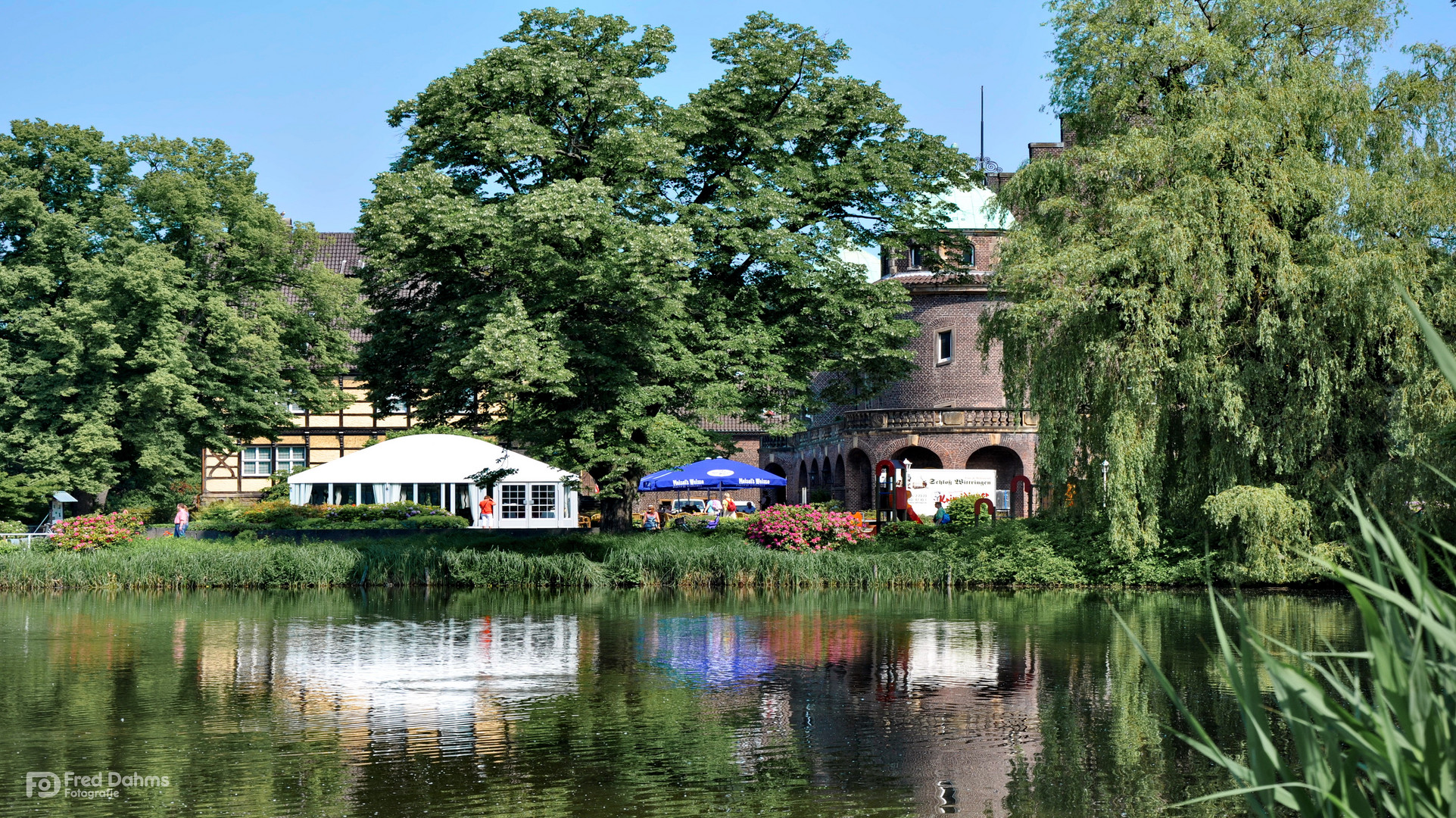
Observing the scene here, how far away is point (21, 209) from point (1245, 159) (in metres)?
30.5

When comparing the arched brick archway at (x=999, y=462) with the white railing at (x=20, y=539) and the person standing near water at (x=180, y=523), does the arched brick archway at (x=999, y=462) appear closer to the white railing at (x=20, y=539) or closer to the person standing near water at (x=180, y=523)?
the person standing near water at (x=180, y=523)

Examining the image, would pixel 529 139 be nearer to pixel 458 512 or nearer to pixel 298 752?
pixel 298 752

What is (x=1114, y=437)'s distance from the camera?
74.6ft

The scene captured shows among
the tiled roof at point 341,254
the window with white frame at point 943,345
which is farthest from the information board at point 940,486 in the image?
the tiled roof at point 341,254

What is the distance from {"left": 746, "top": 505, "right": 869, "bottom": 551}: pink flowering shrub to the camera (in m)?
27.9

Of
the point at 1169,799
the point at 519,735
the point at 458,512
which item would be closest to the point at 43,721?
the point at 519,735

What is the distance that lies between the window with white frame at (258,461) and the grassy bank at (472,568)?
26.4 metres

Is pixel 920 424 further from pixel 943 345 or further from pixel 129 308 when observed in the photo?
pixel 129 308

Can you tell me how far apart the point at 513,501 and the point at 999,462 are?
1825 centimetres

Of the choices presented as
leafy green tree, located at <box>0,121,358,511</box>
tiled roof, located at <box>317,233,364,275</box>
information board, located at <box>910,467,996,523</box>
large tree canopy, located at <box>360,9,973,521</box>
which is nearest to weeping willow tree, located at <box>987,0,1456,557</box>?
large tree canopy, located at <box>360,9,973,521</box>

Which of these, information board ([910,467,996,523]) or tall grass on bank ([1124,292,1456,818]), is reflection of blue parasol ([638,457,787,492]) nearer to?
information board ([910,467,996,523])

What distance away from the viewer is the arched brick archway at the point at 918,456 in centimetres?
4894

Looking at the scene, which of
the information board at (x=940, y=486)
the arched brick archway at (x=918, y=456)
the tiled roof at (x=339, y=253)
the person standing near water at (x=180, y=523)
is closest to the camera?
the person standing near water at (x=180, y=523)

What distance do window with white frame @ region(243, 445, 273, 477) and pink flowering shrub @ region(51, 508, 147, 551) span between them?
24.6m
